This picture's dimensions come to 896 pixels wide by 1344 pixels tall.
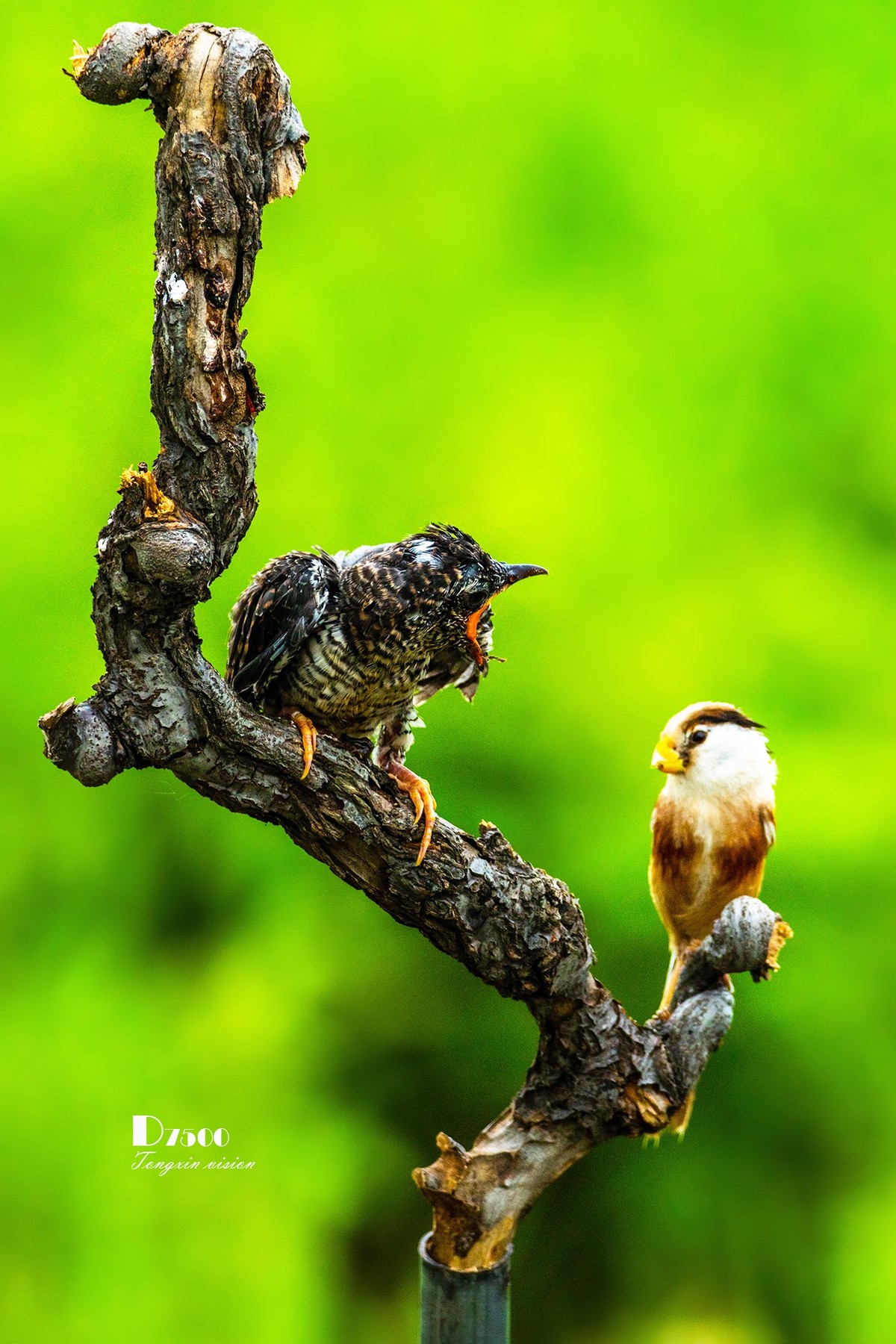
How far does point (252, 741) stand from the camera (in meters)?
1.14

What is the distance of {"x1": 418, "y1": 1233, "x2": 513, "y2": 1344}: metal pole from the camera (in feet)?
4.24

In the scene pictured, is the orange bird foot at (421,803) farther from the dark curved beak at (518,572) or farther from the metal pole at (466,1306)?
the metal pole at (466,1306)

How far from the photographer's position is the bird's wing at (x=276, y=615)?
1203mm

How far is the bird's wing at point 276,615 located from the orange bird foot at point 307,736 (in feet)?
0.18

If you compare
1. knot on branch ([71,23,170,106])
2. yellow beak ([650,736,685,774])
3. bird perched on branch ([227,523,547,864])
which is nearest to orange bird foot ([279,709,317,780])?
bird perched on branch ([227,523,547,864])

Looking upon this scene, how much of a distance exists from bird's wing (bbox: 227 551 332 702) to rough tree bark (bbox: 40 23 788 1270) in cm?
8

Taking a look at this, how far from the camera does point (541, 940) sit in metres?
1.26

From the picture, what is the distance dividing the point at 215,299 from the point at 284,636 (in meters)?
0.33

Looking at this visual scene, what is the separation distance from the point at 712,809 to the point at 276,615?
1.66ft

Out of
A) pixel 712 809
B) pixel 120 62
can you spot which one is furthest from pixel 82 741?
pixel 712 809

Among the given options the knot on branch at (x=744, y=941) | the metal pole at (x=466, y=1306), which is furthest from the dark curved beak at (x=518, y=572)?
the metal pole at (x=466, y=1306)

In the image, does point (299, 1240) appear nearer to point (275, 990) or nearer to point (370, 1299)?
point (370, 1299)

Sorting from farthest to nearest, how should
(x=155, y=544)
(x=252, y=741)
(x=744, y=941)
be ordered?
(x=744, y=941), (x=252, y=741), (x=155, y=544)

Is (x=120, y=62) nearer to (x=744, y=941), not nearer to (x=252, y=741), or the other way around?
(x=252, y=741)
